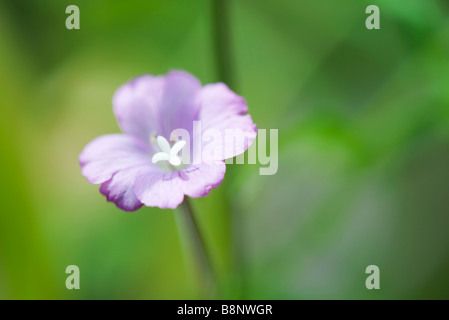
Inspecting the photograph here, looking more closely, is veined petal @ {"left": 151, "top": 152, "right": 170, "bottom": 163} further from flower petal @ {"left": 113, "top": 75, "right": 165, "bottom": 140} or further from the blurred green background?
the blurred green background

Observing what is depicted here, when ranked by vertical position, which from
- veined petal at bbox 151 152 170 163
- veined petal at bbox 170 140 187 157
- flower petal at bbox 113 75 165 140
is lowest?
veined petal at bbox 151 152 170 163

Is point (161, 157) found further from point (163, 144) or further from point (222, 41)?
point (222, 41)

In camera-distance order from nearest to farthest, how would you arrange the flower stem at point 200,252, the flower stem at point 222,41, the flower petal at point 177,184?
1. the flower petal at point 177,184
2. the flower stem at point 200,252
3. the flower stem at point 222,41

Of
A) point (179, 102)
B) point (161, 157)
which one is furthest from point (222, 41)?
point (161, 157)

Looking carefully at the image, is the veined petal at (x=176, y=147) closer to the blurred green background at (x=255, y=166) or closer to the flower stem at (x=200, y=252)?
A: the flower stem at (x=200, y=252)

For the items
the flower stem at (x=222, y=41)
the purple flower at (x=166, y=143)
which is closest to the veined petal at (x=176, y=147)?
the purple flower at (x=166, y=143)

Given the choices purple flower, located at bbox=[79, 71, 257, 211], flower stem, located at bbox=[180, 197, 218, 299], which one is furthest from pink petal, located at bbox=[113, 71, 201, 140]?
flower stem, located at bbox=[180, 197, 218, 299]
